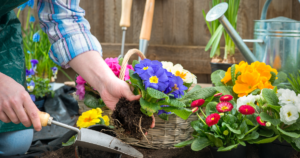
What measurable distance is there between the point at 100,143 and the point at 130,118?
0.44 ft

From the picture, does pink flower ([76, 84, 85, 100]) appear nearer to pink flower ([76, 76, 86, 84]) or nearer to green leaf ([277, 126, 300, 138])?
pink flower ([76, 76, 86, 84])

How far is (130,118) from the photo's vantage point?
2.75 ft

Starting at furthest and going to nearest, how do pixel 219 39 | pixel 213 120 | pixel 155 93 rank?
pixel 219 39, pixel 213 120, pixel 155 93

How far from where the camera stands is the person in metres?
0.79

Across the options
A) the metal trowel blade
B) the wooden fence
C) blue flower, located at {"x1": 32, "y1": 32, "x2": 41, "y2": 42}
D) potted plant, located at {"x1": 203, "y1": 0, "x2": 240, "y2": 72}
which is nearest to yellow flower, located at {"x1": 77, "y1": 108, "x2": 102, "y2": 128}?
the metal trowel blade

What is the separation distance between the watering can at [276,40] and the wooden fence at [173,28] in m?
0.90

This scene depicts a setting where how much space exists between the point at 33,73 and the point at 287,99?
5.16ft

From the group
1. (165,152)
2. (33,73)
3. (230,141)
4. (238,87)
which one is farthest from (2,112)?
(33,73)

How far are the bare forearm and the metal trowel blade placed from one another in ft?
0.58

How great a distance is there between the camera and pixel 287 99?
87 cm

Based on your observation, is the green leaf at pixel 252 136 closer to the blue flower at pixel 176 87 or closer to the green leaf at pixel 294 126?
the green leaf at pixel 294 126

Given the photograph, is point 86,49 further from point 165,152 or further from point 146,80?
point 165,152

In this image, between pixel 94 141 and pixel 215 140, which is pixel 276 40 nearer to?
pixel 215 140

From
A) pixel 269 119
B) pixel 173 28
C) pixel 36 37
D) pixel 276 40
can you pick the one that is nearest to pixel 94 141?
pixel 269 119
